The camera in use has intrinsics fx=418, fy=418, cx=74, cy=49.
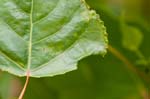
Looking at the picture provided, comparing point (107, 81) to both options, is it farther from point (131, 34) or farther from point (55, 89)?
point (131, 34)

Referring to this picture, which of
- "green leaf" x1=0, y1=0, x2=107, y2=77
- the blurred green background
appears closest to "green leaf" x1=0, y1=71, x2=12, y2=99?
the blurred green background

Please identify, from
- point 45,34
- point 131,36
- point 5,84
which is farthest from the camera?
point 5,84

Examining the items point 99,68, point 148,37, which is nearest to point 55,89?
point 99,68

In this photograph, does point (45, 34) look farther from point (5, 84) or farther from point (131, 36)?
point (5, 84)

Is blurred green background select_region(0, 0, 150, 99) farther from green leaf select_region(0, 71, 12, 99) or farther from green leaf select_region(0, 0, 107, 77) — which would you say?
green leaf select_region(0, 0, 107, 77)

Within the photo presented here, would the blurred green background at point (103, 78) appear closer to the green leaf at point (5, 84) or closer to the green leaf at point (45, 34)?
the green leaf at point (5, 84)

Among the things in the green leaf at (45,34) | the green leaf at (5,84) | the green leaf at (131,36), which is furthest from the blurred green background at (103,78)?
the green leaf at (45,34)

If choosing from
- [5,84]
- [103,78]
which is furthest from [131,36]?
[5,84]

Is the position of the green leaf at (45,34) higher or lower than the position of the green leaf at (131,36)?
lower
